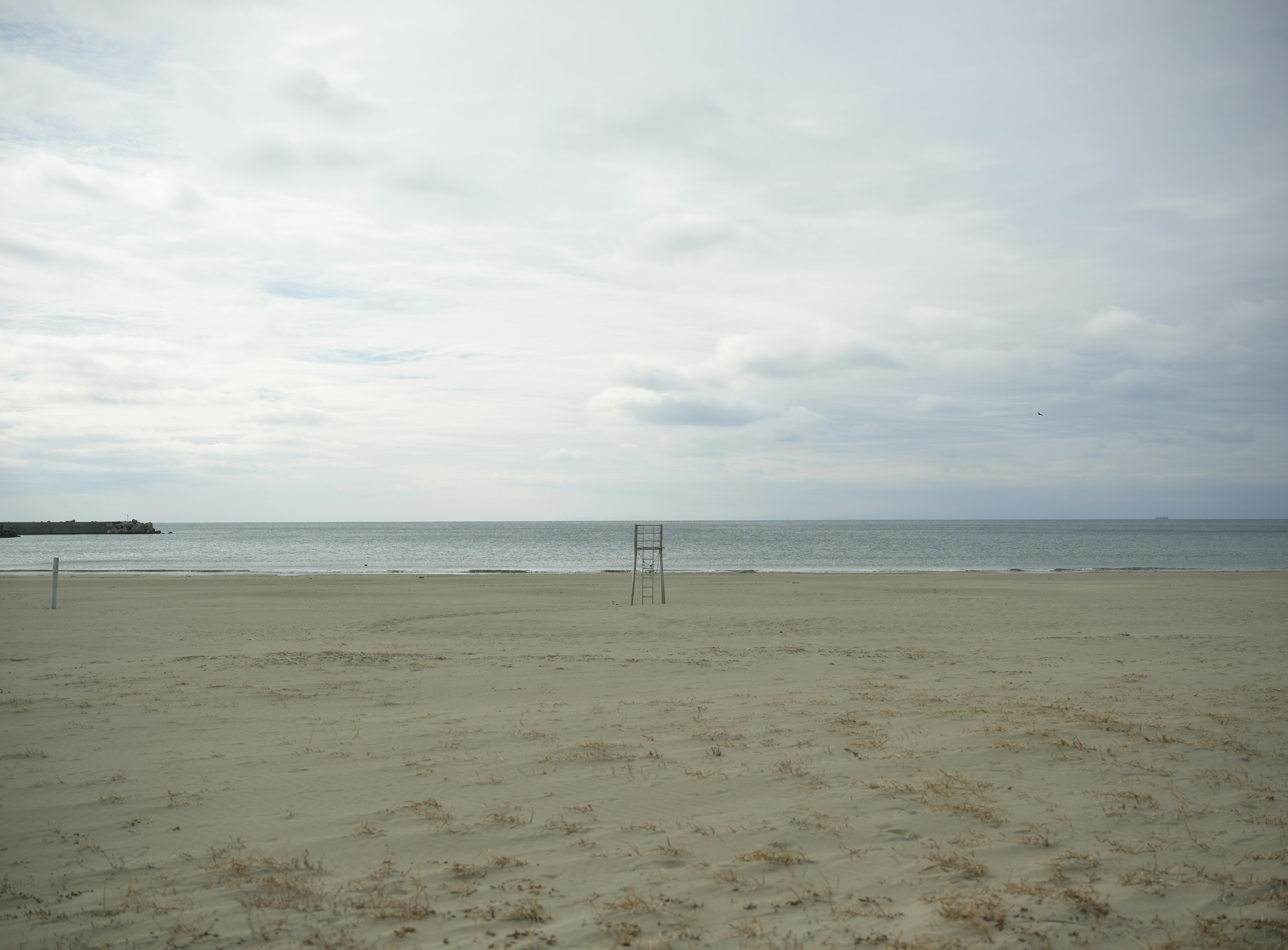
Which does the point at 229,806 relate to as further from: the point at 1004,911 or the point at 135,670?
the point at 135,670

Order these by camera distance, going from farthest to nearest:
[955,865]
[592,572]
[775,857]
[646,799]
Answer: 1. [592,572]
2. [646,799]
3. [775,857]
4. [955,865]

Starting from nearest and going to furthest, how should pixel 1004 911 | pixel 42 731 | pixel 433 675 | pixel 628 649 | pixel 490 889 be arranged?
pixel 1004 911 → pixel 490 889 → pixel 42 731 → pixel 433 675 → pixel 628 649

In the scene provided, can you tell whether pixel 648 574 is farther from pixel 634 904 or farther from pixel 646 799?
pixel 634 904

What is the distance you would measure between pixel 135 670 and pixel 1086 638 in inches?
672

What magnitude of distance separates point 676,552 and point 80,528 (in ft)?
481

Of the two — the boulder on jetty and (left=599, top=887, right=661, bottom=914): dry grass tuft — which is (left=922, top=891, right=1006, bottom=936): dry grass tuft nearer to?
(left=599, top=887, right=661, bottom=914): dry grass tuft

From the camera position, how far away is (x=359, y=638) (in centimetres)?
1583

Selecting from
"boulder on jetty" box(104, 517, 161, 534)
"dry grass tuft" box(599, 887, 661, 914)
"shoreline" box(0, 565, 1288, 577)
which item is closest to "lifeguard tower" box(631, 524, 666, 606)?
"shoreline" box(0, 565, 1288, 577)

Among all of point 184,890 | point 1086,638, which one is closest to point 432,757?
point 184,890

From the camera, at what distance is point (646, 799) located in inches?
230

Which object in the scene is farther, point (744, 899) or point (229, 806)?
point (229, 806)

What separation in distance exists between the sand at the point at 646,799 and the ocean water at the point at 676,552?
3132 cm

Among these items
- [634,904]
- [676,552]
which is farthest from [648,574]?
[676,552]

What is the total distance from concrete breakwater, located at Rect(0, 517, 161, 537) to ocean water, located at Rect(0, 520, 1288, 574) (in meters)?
4.78
